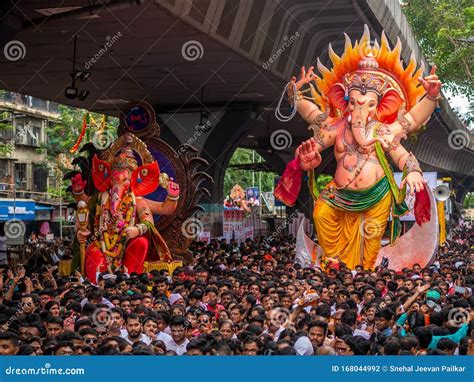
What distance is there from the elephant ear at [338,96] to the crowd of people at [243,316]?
467cm

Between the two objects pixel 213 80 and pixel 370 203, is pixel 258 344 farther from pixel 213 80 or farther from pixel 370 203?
pixel 213 80

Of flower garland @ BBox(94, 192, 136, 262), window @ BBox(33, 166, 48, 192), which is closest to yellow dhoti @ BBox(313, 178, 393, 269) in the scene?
flower garland @ BBox(94, 192, 136, 262)

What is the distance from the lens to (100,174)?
16812 mm

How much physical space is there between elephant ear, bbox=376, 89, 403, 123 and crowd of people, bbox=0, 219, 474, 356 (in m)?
4.23

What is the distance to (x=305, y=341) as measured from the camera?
757 cm

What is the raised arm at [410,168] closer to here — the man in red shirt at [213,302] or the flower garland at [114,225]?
the flower garland at [114,225]

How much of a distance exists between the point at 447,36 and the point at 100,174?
59.9 ft

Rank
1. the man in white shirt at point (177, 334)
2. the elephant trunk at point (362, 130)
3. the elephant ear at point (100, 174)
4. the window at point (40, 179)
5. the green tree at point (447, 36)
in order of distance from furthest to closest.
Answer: the window at point (40, 179) < the green tree at point (447, 36) < the elephant trunk at point (362, 130) < the elephant ear at point (100, 174) < the man in white shirt at point (177, 334)

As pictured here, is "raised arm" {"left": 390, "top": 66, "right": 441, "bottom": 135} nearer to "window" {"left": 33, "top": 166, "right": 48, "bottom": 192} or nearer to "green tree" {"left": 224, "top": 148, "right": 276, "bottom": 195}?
"window" {"left": 33, "top": 166, "right": 48, "bottom": 192}

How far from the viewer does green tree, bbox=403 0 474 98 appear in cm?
3083

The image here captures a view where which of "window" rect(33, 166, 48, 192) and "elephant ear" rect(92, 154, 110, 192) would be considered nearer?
"elephant ear" rect(92, 154, 110, 192)

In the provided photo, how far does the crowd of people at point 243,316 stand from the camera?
7.49 metres

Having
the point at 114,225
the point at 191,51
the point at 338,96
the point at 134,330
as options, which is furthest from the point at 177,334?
the point at 191,51

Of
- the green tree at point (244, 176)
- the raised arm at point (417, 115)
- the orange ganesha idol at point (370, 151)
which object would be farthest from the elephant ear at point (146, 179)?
the green tree at point (244, 176)
